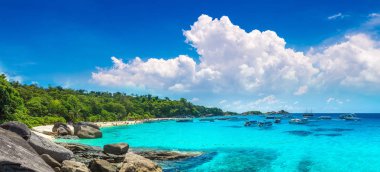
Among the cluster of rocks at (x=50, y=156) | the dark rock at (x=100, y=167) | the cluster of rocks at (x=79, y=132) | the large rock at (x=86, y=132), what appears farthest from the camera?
the cluster of rocks at (x=79, y=132)

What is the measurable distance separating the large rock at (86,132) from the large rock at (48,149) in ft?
98.2

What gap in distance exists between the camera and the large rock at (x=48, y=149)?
2006 cm

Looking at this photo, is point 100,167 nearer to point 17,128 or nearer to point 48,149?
point 48,149

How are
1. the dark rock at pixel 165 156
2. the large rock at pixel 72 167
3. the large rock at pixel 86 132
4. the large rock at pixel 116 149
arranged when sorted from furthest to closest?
the large rock at pixel 86 132
the dark rock at pixel 165 156
the large rock at pixel 116 149
the large rock at pixel 72 167

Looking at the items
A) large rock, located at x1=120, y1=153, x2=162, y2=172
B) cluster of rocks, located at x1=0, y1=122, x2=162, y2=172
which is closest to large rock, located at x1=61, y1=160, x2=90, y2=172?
cluster of rocks, located at x1=0, y1=122, x2=162, y2=172

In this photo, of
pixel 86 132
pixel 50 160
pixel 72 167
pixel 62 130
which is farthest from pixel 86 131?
pixel 72 167

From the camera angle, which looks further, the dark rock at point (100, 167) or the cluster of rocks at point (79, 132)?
the cluster of rocks at point (79, 132)

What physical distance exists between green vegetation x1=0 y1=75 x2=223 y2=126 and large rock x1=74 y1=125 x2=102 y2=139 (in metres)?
8.35

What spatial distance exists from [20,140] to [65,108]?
7321 cm

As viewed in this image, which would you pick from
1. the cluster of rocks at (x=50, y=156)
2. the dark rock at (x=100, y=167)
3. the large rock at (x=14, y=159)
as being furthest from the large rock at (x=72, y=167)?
the large rock at (x=14, y=159)

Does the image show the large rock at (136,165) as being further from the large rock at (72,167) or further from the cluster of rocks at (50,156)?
the large rock at (72,167)

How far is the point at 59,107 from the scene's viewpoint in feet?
279

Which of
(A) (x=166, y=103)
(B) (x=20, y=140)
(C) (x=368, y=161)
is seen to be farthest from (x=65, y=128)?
(A) (x=166, y=103)

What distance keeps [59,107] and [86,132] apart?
1492 inches
